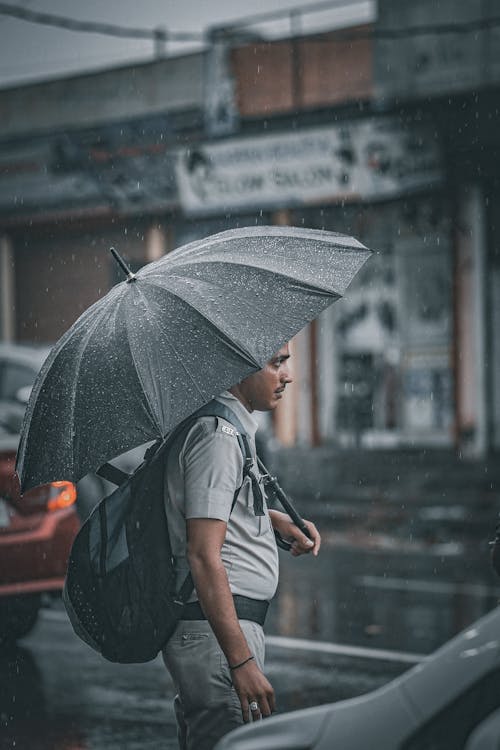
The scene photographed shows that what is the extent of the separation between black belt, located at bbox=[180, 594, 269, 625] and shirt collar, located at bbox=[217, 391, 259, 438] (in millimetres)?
464

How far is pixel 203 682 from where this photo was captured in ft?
10.7

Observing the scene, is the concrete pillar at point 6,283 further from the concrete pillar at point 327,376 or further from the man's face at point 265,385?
the man's face at point 265,385

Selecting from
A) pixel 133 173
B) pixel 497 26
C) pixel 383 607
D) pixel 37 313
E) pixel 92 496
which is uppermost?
pixel 497 26

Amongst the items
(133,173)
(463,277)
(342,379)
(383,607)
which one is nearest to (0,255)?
(133,173)

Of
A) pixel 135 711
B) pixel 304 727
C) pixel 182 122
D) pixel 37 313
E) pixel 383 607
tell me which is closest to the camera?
pixel 304 727

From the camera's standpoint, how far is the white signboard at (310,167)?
16.0 m

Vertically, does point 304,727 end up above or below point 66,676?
above

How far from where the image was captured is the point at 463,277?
16.3m

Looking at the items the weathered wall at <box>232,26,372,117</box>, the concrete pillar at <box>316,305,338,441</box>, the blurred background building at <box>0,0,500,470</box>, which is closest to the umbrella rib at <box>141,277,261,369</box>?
the blurred background building at <box>0,0,500,470</box>

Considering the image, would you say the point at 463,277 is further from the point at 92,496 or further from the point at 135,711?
the point at 135,711

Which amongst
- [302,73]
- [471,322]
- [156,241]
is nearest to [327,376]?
[471,322]

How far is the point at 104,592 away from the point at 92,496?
15.0ft

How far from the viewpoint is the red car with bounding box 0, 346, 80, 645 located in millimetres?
6977

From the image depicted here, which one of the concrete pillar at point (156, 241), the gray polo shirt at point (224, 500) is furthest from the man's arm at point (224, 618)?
the concrete pillar at point (156, 241)
